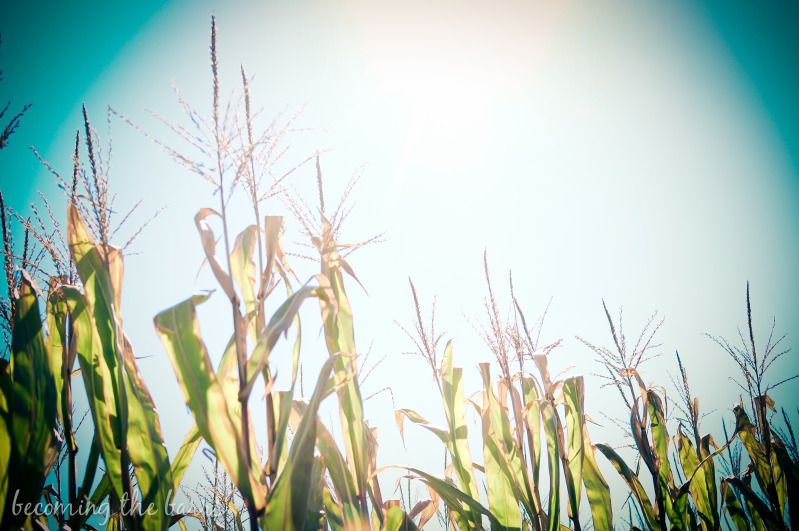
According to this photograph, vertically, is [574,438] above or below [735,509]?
above

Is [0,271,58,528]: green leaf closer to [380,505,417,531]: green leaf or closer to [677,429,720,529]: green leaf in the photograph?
[380,505,417,531]: green leaf

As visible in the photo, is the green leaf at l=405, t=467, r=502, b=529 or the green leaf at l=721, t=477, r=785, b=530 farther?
the green leaf at l=721, t=477, r=785, b=530

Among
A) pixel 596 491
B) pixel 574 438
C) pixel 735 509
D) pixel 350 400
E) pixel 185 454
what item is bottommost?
pixel 735 509

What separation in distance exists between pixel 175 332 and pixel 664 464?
9.55 feet

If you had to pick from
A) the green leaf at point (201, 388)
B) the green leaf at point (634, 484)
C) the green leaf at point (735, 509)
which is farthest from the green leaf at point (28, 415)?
the green leaf at point (735, 509)

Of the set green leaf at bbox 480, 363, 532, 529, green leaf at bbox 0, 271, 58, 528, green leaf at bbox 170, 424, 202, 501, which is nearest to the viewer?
green leaf at bbox 0, 271, 58, 528

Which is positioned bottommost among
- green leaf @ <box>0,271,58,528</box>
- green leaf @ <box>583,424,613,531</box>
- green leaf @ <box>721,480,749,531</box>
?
green leaf @ <box>721,480,749,531</box>

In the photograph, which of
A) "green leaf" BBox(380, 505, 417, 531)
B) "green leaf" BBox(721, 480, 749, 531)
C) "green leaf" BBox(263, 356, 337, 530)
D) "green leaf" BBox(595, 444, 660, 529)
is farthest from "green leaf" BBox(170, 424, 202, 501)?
"green leaf" BBox(721, 480, 749, 531)

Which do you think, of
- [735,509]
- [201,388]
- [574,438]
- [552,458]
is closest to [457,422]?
[552,458]

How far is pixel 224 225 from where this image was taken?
46.3 inches

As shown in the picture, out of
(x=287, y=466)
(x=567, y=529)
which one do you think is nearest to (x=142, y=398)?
(x=287, y=466)

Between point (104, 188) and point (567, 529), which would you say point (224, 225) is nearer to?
point (104, 188)

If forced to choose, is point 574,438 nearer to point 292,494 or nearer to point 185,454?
point 292,494

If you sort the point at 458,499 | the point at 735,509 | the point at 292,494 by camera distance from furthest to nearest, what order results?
the point at 735,509 → the point at 458,499 → the point at 292,494
